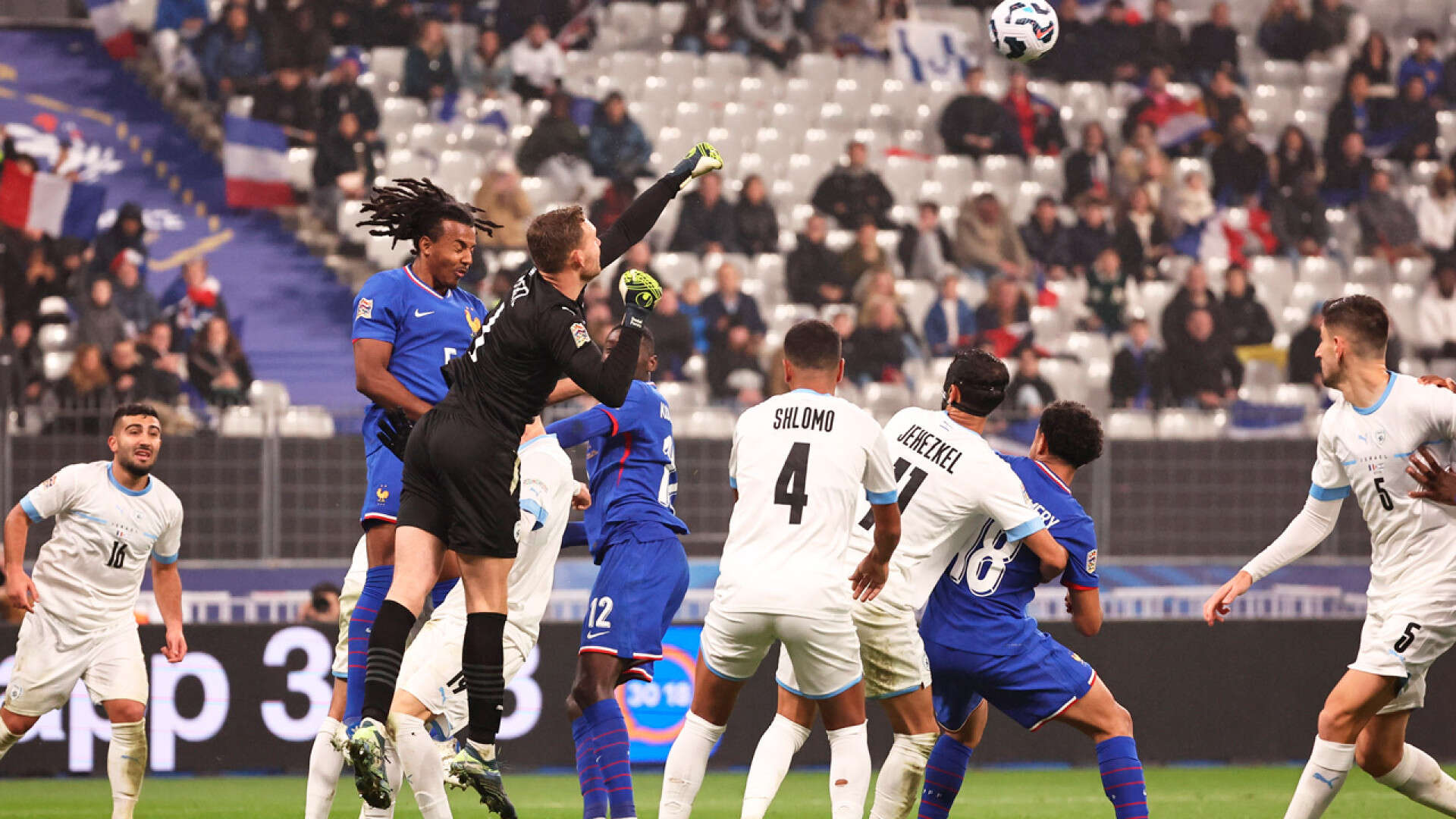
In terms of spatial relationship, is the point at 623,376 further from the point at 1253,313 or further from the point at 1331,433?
the point at 1253,313

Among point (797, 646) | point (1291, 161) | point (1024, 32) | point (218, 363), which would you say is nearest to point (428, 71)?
point (218, 363)

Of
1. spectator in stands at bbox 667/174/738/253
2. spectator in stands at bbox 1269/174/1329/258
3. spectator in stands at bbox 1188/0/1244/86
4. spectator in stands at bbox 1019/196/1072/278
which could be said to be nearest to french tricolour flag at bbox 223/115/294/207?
spectator in stands at bbox 667/174/738/253

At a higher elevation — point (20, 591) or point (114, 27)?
point (114, 27)

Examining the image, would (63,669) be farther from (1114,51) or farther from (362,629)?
(1114,51)

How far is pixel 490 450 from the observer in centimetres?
626

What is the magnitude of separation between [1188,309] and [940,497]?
33.1 feet

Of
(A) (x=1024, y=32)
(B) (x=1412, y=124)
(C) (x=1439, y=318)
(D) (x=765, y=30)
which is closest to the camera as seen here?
(A) (x=1024, y=32)

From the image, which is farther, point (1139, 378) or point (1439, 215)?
point (1439, 215)

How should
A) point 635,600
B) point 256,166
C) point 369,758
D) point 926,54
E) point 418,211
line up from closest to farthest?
point 369,758 < point 418,211 < point 635,600 < point 256,166 < point 926,54

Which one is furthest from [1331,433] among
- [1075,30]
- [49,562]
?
[1075,30]

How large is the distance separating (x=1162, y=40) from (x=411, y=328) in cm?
1552

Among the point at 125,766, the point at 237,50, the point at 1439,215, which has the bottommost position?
the point at 125,766

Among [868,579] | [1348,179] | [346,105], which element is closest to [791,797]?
[868,579]

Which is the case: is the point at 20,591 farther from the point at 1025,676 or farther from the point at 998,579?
the point at 1025,676
